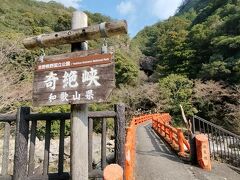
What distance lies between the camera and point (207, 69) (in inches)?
1459

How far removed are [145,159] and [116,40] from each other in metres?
49.4

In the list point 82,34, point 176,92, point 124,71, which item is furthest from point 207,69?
point 82,34

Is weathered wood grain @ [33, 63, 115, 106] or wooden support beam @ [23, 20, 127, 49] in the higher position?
wooden support beam @ [23, 20, 127, 49]

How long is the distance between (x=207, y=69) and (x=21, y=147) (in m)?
35.1

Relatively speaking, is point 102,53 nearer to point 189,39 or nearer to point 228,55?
point 228,55

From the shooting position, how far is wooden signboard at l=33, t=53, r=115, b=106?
13.1 feet

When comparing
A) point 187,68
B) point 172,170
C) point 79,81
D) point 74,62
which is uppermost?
point 187,68

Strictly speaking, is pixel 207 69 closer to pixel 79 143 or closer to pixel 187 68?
pixel 187 68

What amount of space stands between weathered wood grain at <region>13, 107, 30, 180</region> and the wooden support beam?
3.75 feet

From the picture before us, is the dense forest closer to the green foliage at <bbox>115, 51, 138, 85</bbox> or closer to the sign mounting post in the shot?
the green foliage at <bbox>115, 51, 138, 85</bbox>

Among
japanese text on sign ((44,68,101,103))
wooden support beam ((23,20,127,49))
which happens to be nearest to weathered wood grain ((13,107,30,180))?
japanese text on sign ((44,68,101,103))

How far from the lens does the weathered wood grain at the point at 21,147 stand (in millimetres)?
4500

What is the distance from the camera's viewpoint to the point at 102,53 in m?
4.07

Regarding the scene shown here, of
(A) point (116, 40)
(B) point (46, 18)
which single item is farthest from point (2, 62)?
(A) point (116, 40)
